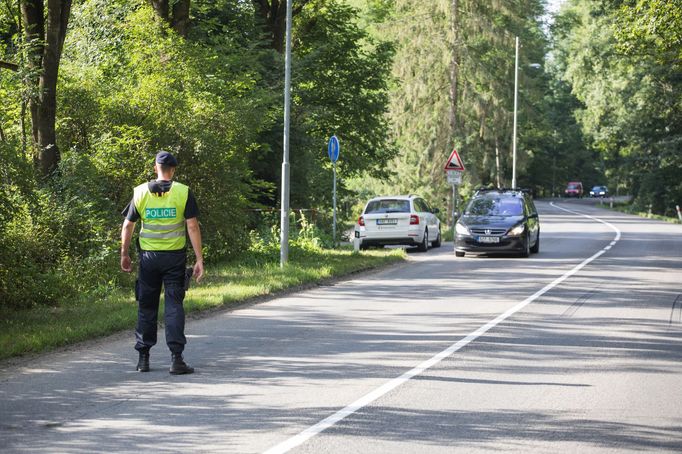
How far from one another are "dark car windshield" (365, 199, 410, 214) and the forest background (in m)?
2.16

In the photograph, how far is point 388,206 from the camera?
29.9 meters

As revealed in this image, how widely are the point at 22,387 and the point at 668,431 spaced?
17.0ft

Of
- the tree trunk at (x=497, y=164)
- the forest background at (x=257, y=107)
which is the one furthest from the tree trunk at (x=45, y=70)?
the tree trunk at (x=497, y=164)

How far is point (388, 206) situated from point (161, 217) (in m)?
20.7

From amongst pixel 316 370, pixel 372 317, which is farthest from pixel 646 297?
pixel 316 370

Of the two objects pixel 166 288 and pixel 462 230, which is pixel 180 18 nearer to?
pixel 462 230

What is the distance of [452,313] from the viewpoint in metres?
14.2

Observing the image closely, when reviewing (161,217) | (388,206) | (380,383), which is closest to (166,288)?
(161,217)

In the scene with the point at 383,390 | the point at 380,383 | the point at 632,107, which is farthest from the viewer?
the point at 632,107

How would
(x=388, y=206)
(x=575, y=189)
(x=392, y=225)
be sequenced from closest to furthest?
(x=392, y=225) → (x=388, y=206) → (x=575, y=189)

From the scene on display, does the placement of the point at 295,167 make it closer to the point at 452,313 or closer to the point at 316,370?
the point at 452,313

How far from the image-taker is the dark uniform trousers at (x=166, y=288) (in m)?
9.42

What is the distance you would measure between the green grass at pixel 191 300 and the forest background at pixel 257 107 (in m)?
0.64

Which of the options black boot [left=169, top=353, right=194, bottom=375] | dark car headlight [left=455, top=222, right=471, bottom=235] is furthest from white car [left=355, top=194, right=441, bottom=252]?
black boot [left=169, top=353, right=194, bottom=375]
